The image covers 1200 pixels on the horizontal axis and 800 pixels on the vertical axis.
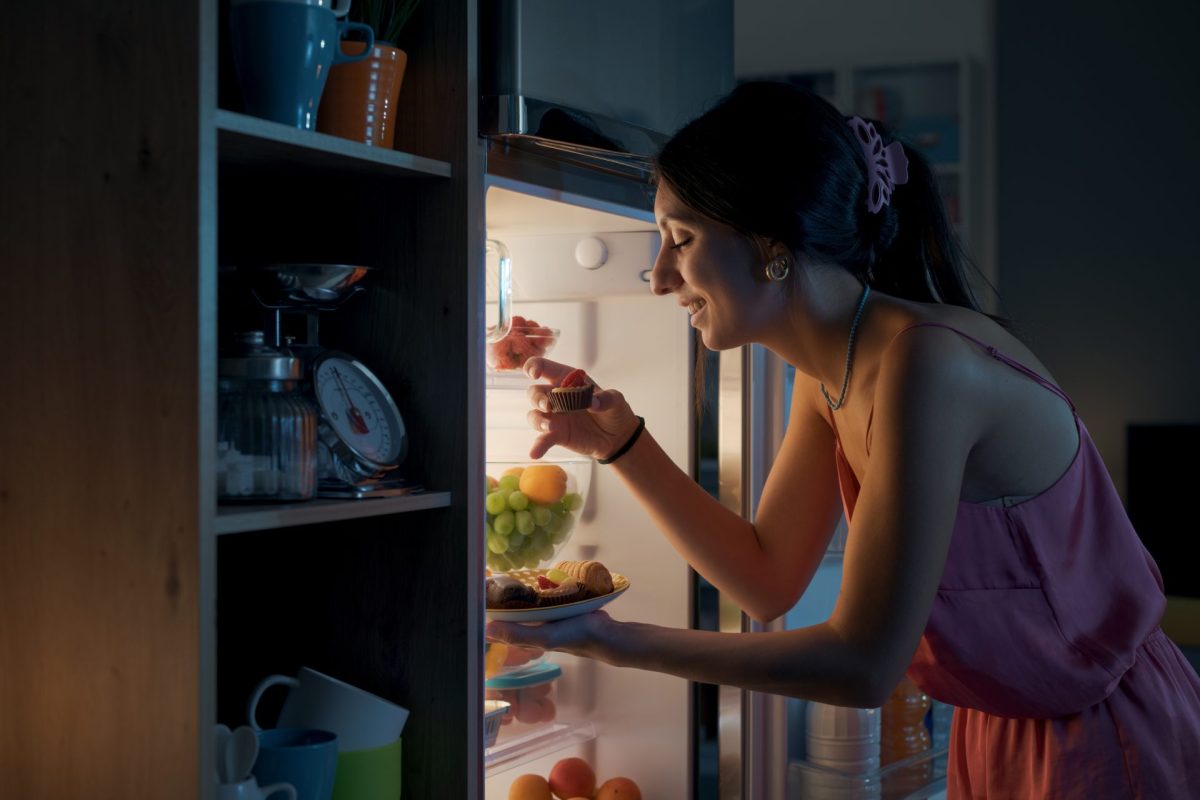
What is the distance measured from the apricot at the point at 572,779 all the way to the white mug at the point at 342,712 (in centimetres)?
62

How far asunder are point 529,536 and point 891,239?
556mm

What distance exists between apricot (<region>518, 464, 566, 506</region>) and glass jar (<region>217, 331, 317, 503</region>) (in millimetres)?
501

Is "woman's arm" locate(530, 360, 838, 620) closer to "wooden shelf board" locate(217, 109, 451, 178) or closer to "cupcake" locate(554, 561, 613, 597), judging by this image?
"cupcake" locate(554, 561, 613, 597)

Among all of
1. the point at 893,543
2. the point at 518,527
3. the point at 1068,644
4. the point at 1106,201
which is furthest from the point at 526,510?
the point at 1106,201

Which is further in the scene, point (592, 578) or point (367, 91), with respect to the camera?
point (592, 578)

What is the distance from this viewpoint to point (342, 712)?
1097mm

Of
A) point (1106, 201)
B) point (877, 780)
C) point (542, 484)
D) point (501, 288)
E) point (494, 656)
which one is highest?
point (1106, 201)

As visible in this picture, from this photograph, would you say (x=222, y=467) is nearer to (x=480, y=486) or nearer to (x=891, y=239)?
(x=480, y=486)

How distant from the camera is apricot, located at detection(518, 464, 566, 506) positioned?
146cm

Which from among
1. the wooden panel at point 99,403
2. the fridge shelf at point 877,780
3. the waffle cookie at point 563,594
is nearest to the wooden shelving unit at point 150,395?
the wooden panel at point 99,403

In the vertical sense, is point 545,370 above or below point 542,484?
above

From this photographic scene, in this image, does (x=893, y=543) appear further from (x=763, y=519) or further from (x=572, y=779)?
(x=572, y=779)

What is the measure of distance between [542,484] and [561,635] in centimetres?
28

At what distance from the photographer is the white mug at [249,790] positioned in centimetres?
92
